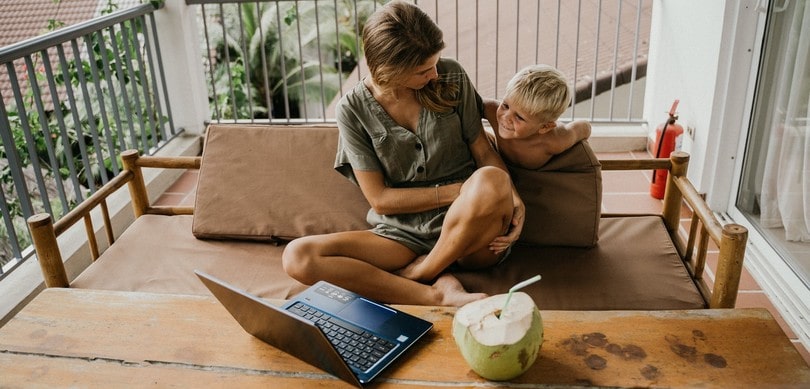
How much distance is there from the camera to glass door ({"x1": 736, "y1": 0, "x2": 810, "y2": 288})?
230 centimetres

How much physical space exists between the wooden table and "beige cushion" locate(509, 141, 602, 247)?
0.65 meters

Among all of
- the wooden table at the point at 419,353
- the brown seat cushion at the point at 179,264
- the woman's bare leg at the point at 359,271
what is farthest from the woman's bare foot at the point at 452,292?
the brown seat cushion at the point at 179,264

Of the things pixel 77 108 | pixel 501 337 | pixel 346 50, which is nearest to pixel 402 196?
pixel 501 337

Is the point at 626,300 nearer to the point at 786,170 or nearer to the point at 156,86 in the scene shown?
the point at 786,170

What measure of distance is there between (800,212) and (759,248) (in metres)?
0.24

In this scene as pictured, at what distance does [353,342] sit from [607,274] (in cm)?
90

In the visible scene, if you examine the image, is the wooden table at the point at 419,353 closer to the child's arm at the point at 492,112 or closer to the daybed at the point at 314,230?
the daybed at the point at 314,230

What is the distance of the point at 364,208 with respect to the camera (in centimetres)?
209

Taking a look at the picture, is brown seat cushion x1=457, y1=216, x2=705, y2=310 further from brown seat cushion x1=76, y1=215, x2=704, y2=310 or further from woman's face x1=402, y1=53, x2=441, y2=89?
woman's face x1=402, y1=53, x2=441, y2=89

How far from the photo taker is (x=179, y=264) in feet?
6.57

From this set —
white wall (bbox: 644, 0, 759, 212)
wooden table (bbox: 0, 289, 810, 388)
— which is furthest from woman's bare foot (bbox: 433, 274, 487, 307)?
white wall (bbox: 644, 0, 759, 212)

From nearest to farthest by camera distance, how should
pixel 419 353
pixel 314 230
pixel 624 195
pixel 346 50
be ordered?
1. pixel 419 353
2. pixel 314 230
3. pixel 624 195
4. pixel 346 50

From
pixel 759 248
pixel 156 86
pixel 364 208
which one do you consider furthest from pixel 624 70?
pixel 364 208

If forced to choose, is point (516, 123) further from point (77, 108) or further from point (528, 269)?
point (77, 108)
